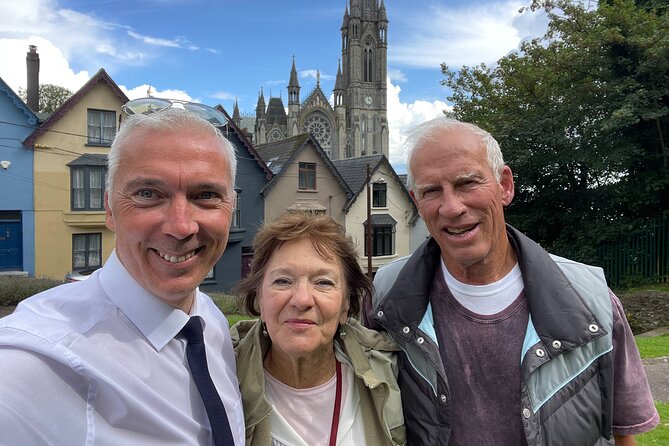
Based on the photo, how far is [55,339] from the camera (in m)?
1.54

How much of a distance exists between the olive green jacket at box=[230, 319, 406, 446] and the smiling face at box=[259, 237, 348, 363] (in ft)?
0.38

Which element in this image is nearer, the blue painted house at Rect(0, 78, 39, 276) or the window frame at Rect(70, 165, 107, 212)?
the blue painted house at Rect(0, 78, 39, 276)

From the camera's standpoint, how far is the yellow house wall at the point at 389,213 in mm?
29156

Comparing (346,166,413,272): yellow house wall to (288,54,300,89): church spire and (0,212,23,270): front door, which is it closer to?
(0,212,23,270): front door

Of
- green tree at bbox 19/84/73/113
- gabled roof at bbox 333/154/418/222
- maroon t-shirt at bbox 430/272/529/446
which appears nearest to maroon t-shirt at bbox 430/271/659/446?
maroon t-shirt at bbox 430/272/529/446

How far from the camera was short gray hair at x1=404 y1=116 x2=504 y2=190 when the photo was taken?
2.54 meters

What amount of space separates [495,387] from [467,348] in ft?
0.73

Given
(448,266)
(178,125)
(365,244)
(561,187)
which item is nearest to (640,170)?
(561,187)

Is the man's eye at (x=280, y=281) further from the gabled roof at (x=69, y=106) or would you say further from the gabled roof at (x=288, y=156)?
the gabled roof at (x=288, y=156)

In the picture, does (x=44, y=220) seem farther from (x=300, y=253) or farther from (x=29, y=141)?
(x=300, y=253)

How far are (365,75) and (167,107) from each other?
89.6 meters

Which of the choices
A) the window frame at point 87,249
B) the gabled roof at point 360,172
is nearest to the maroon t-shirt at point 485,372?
the window frame at point 87,249

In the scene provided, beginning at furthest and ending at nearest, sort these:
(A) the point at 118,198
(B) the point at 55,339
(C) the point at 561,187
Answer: (C) the point at 561,187
(A) the point at 118,198
(B) the point at 55,339

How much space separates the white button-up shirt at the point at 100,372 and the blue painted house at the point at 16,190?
23.2 meters
